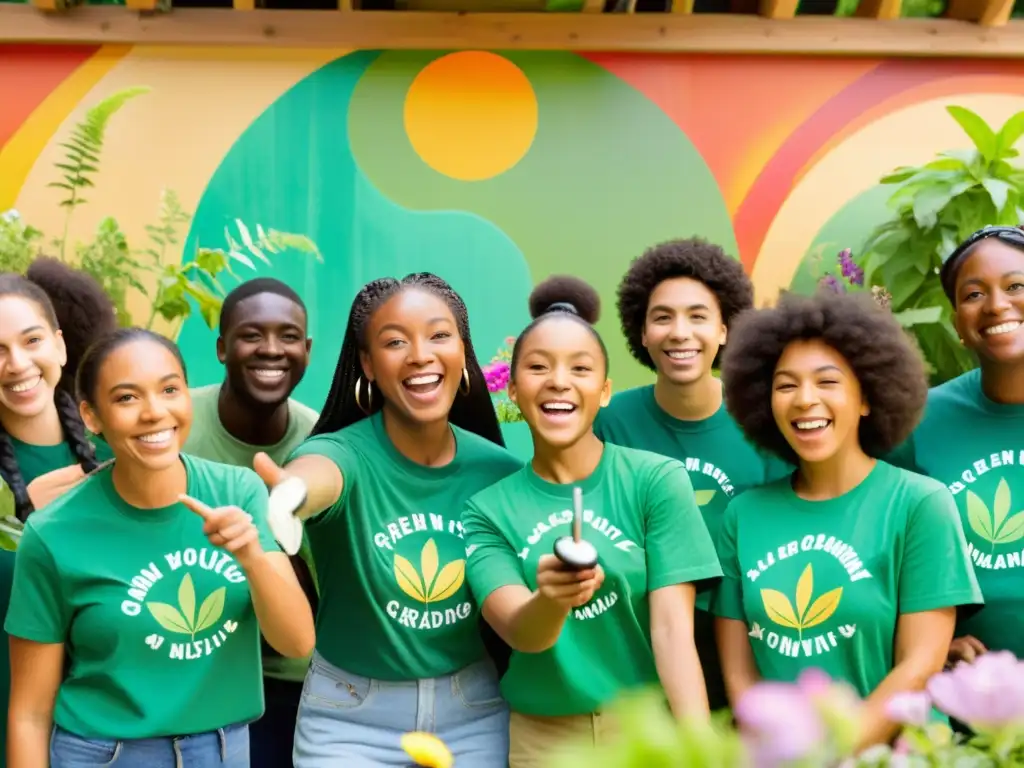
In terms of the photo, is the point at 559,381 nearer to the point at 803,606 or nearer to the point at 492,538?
the point at 492,538

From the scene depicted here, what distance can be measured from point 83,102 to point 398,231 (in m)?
1.73

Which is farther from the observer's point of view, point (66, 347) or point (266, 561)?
point (66, 347)

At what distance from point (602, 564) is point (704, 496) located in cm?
66

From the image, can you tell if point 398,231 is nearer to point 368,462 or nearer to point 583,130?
point 583,130

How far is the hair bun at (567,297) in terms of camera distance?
5164mm

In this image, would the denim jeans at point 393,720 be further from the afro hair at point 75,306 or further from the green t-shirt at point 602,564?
the afro hair at point 75,306

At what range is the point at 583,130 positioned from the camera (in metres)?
6.06

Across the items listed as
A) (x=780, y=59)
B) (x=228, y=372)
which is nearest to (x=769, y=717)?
(x=228, y=372)

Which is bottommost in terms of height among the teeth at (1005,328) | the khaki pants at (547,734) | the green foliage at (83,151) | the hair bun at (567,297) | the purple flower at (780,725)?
the khaki pants at (547,734)

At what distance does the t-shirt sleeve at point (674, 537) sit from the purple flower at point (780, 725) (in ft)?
6.22

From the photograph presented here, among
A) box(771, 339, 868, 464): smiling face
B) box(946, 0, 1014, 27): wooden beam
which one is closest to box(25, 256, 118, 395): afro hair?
box(771, 339, 868, 464): smiling face

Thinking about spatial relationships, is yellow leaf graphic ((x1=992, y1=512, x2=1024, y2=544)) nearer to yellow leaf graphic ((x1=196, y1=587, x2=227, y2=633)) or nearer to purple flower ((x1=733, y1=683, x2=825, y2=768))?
yellow leaf graphic ((x1=196, y1=587, x2=227, y2=633))

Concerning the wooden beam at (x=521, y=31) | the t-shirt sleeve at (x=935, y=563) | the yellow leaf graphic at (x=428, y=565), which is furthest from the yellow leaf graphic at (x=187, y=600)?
the wooden beam at (x=521, y=31)

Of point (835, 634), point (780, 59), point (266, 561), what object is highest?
point (780, 59)
